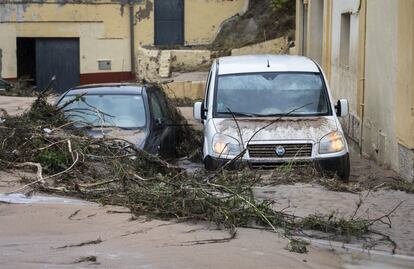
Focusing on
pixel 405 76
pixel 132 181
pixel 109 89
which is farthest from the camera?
pixel 109 89

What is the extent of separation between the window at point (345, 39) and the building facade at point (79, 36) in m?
15.8

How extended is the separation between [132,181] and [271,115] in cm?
309

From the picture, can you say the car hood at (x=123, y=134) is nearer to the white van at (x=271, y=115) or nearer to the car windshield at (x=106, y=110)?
the car windshield at (x=106, y=110)

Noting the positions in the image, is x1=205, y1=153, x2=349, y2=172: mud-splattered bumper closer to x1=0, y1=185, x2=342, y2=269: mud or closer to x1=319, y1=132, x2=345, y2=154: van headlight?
x1=319, y1=132, x2=345, y2=154: van headlight

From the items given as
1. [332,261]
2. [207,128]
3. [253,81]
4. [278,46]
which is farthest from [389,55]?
[278,46]

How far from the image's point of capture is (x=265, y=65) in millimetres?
11227

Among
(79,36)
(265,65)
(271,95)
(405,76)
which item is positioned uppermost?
(79,36)

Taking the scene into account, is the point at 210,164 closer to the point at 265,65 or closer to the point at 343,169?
the point at 343,169

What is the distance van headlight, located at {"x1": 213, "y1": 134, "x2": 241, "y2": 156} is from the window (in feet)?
22.5

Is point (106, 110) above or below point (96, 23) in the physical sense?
below

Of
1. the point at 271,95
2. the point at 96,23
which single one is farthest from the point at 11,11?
the point at 271,95

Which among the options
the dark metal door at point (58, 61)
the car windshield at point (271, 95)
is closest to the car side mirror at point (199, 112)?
the car windshield at point (271, 95)

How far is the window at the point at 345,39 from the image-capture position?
1616cm

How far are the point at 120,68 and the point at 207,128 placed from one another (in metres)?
21.7
